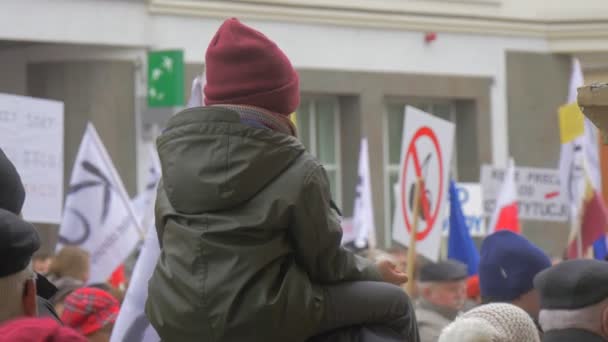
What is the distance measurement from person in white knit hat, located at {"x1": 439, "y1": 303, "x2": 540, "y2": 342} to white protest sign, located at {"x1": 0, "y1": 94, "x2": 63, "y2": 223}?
232 inches

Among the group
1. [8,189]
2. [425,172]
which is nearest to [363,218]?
[425,172]

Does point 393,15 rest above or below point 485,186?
above

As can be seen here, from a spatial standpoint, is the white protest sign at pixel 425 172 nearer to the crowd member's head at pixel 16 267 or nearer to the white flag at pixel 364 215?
the white flag at pixel 364 215

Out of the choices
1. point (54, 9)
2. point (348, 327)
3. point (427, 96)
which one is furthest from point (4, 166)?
point (427, 96)

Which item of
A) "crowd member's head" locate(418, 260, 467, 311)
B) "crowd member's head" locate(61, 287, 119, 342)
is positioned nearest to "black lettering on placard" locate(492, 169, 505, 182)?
"crowd member's head" locate(418, 260, 467, 311)

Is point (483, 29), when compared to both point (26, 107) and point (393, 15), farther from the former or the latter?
point (26, 107)

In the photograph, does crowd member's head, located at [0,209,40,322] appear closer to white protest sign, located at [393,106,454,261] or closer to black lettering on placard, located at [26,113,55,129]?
white protest sign, located at [393,106,454,261]

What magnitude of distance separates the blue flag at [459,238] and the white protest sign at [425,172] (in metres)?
0.81

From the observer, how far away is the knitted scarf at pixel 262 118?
3879 mm

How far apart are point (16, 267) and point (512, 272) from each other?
117 inches

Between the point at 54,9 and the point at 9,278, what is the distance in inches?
560

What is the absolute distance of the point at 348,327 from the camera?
380 cm

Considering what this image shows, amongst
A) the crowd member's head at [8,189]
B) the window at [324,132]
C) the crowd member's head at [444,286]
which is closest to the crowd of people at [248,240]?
the crowd member's head at [8,189]

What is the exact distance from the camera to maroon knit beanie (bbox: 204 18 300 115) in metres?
3.94
